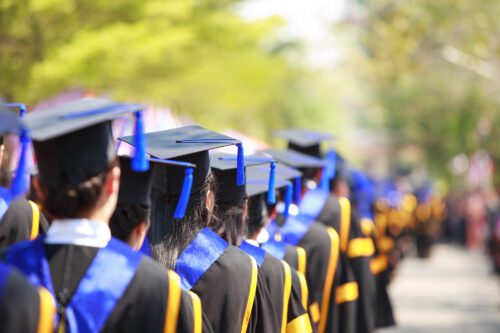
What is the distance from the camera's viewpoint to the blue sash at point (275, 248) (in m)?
5.73

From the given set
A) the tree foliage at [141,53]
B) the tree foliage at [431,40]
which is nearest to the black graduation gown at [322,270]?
the tree foliage at [141,53]

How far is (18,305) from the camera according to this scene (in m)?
2.99

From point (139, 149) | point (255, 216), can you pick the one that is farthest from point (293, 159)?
point (139, 149)

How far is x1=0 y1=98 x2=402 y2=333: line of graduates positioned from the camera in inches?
128

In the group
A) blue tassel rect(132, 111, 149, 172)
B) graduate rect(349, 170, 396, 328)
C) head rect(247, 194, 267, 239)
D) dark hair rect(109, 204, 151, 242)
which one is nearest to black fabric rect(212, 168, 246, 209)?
head rect(247, 194, 267, 239)

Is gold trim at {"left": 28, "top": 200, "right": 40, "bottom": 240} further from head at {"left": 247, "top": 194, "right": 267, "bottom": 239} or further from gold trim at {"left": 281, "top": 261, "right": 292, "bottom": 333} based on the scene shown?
gold trim at {"left": 281, "top": 261, "right": 292, "bottom": 333}

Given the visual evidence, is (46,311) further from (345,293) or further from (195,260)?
(345,293)

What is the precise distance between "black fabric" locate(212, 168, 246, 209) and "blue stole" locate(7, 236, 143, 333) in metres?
1.62

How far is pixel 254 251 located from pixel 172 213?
0.66m

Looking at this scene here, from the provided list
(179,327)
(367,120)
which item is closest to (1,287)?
(179,327)

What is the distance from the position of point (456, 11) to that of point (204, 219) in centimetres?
1164

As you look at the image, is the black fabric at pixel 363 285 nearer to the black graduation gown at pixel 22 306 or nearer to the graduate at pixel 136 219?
the graduate at pixel 136 219

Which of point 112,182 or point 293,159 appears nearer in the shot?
point 112,182

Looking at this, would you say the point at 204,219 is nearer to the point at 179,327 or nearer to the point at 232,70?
the point at 179,327
